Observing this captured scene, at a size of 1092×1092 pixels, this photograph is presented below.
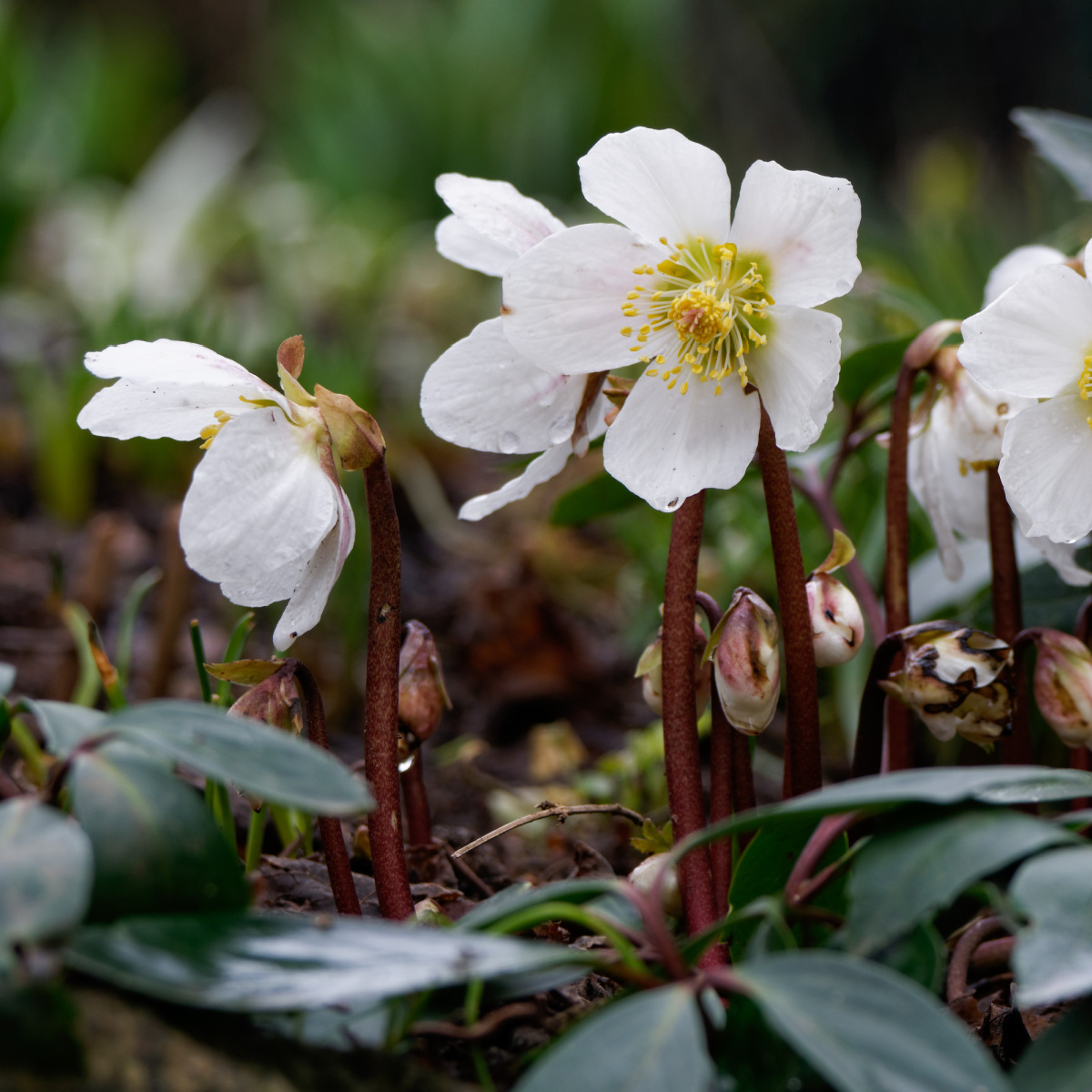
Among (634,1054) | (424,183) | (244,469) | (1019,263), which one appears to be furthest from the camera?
(424,183)

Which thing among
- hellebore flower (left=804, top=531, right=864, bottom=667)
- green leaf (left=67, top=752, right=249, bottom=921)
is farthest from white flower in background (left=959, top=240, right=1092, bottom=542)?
green leaf (left=67, top=752, right=249, bottom=921)

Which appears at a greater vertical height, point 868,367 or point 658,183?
point 658,183

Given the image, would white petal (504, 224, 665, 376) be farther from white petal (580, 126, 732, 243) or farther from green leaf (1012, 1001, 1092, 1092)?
green leaf (1012, 1001, 1092, 1092)

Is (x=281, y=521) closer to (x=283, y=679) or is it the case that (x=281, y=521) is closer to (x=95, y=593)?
(x=283, y=679)

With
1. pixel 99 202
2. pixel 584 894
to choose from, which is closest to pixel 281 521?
pixel 584 894

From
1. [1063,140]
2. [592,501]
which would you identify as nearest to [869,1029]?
[592,501]

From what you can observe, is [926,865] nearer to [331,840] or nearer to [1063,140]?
[331,840]

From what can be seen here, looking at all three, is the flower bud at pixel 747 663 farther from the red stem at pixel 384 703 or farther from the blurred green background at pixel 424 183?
the blurred green background at pixel 424 183
